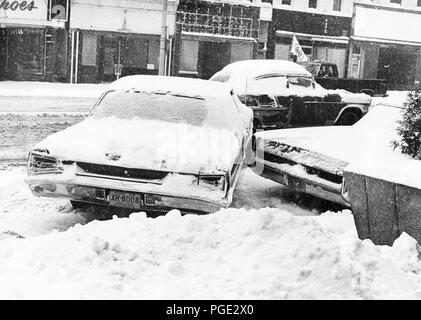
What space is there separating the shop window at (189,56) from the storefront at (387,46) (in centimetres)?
1041

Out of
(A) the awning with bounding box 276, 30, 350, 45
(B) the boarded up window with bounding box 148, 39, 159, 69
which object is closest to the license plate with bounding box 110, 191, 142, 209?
(B) the boarded up window with bounding box 148, 39, 159, 69

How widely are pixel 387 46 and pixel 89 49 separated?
62.5ft

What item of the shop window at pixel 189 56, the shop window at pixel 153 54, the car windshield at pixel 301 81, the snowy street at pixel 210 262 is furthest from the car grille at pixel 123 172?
the shop window at pixel 189 56

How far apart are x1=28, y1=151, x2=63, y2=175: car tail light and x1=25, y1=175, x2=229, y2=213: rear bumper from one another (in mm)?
70

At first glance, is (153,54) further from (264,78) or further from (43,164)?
(43,164)

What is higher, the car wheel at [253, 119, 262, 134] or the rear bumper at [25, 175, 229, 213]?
the rear bumper at [25, 175, 229, 213]

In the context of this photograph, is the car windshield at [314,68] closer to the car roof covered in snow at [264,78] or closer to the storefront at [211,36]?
the car roof covered in snow at [264,78]

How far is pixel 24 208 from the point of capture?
7262 millimetres

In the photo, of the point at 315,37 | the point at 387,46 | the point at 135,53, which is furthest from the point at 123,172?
the point at 387,46

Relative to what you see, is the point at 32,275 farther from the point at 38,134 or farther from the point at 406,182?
the point at 38,134

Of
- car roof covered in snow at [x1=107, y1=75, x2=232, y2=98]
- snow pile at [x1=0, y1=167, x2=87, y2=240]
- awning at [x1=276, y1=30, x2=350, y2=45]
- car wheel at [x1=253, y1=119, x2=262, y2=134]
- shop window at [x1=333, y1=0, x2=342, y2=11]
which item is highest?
shop window at [x1=333, y1=0, x2=342, y2=11]

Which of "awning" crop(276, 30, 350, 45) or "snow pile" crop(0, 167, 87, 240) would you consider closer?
"snow pile" crop(0, 167, 87, 240)

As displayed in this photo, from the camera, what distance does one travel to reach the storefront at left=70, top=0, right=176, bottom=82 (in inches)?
1118

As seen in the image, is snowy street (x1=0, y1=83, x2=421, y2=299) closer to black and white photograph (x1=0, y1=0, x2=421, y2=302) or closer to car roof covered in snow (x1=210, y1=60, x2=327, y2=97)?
black and white photograph (x1=0, y1=0, x2=421, y2=302)
